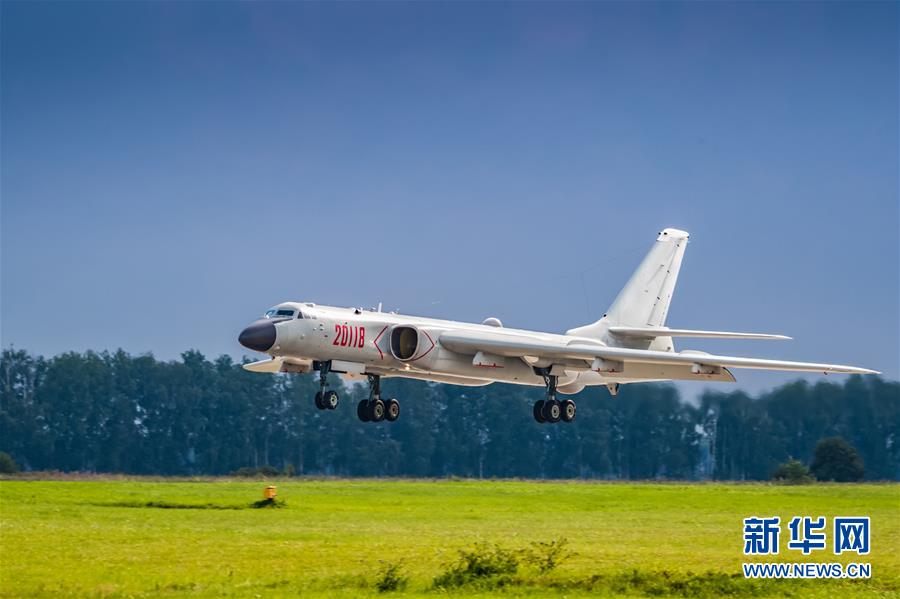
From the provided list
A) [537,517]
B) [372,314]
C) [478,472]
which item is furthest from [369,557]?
[478,472]

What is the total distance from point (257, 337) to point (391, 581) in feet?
23.3

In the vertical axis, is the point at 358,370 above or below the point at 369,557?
above

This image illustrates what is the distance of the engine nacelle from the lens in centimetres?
3606

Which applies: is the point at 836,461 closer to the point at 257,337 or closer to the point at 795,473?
the point at 795,473

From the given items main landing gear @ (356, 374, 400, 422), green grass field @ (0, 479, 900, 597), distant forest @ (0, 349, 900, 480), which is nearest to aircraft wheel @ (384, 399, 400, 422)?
main landing gear @ (356, 374, 400, 422)

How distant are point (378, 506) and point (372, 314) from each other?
73.0 ft

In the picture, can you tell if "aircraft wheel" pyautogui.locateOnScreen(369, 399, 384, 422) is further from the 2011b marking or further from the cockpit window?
the cockpit window

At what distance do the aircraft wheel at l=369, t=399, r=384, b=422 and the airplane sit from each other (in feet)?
0.08

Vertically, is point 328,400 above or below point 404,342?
below

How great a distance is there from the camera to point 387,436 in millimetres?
93250

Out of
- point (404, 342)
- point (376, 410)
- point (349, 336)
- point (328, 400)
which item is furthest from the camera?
point (404, 342)

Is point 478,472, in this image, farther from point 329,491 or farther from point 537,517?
point 537,517

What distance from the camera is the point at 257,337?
3331 cm

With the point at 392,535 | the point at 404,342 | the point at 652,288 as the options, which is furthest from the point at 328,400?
the point at 392,535
